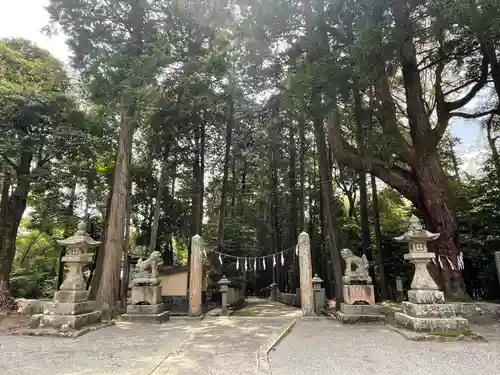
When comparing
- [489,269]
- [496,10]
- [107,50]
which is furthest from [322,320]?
[107,50]

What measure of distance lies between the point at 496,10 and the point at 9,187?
14.5 m

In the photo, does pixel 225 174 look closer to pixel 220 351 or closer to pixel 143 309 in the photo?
pixel 143 309

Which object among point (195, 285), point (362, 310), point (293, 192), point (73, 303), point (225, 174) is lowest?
point (362, 310)

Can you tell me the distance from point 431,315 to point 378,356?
183cm

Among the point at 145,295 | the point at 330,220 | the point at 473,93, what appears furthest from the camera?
the point at 330,220

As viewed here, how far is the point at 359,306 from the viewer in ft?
23.9

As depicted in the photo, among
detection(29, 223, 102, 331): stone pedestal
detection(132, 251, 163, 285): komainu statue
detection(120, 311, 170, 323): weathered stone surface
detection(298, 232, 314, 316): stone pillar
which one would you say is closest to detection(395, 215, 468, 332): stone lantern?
detection(298, 232, 314, 316): stone pillar

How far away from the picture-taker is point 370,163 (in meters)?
8.41

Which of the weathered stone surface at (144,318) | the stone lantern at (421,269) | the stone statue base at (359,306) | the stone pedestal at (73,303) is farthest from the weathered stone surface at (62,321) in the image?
the stone lantern at (421,269)

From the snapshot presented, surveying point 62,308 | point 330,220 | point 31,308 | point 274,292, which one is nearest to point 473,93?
point 330,220

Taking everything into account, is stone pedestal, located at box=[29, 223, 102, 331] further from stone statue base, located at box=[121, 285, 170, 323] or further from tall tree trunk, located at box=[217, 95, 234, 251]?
tall tree trunk, located at box=[217, 95, 234, 251]

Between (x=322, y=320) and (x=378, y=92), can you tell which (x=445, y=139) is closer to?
(x=378, y=92)

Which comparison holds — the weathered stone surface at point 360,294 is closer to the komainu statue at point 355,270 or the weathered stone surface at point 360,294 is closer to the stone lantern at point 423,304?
the komainu statue at point 355,270

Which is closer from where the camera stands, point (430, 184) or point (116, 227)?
point (430, 184)
